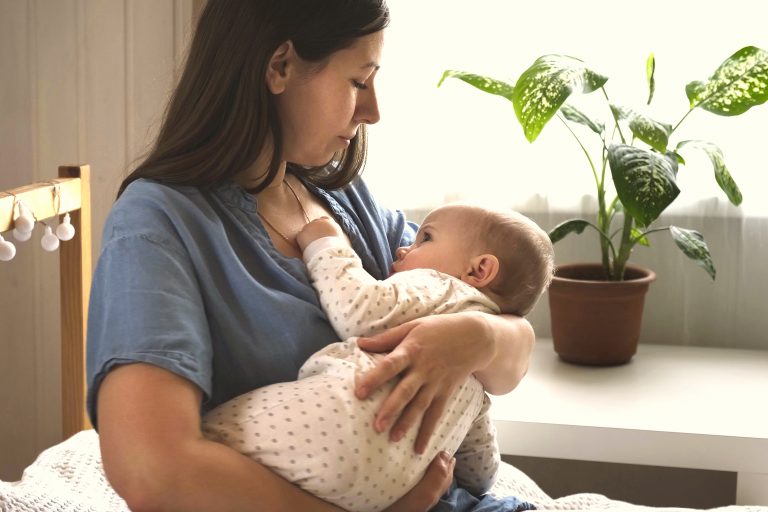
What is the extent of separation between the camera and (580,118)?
83.8 inches

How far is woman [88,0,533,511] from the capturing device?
110cm

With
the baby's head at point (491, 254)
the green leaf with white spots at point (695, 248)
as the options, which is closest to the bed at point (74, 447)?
the baby's head at point (491, 254)

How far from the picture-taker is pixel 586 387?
6.89ft

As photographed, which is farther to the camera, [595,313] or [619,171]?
[595,313]

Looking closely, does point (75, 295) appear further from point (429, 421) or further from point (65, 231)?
point (429, 421)

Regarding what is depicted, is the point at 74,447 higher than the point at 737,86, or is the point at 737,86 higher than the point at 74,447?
the point at 737,86

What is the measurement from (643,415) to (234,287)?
3.23ft

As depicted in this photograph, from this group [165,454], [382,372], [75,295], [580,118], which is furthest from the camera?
[580,118]

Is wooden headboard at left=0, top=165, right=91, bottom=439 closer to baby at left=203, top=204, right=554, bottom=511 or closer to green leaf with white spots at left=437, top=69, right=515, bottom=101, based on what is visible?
baby at left=203, top=204, right=554, bottom=511

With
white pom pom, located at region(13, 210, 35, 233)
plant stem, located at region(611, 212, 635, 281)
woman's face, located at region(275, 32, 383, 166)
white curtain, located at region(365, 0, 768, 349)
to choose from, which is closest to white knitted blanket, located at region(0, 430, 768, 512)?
white pom pom, located at region(13, 210, 35, 233)

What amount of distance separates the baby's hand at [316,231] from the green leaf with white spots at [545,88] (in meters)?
0.75

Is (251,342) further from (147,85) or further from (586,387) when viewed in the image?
(147,85)

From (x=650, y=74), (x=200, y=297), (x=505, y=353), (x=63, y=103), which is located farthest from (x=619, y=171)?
(x=63, y=103)

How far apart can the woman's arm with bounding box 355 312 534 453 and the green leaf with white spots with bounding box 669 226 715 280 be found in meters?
0.86
